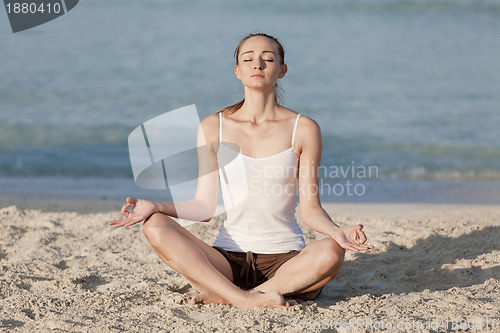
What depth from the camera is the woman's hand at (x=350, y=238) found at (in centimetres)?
284

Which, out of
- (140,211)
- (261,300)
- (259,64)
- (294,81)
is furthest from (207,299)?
(294,81)

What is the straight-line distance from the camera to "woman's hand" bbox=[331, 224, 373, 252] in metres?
2.84

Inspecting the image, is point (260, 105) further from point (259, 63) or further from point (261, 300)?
point (261, 300)

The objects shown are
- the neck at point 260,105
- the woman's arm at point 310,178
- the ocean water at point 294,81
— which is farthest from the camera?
the ocean water at point 294,81

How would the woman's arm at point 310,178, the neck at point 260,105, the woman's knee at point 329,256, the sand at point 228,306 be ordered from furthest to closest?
1. the neck at point 260,105
2. the woman's arm at point 310,178
3. the woman's knee at point 329,256
4. the sand at point 228,306

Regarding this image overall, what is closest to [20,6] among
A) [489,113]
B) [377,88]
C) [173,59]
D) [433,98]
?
[173,59]

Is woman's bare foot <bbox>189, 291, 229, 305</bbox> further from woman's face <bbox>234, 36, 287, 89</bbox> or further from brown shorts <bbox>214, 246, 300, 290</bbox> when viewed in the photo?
woman's face <bbox>234, 36, 287, 89</bbox>

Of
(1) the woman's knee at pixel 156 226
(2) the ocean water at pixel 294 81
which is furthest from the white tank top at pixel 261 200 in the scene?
(2) the ocean water at pixel 294 81

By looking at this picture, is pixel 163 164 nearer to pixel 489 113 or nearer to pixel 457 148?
pixel 457 148

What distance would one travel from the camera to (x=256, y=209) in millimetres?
3154

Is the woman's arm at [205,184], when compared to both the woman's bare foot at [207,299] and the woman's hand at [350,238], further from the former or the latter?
the woman's hand at [350,238]

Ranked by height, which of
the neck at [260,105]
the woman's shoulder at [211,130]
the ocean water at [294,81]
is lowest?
→ the ocean water at [294,81]

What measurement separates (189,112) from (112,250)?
924cm

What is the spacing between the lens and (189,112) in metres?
13.3
